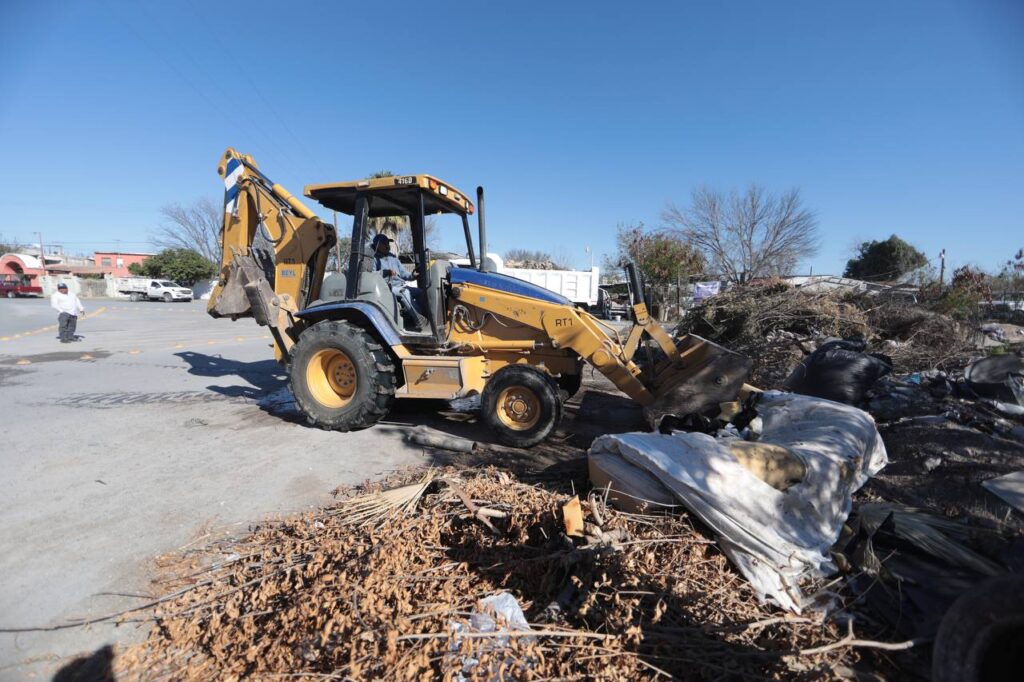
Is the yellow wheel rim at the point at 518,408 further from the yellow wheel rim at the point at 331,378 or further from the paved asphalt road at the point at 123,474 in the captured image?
the yellow wheel rim at the point at 331,378

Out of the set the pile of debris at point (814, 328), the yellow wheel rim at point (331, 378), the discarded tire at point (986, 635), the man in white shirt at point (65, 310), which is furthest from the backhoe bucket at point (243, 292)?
the man in white shirt at point (65, 310)

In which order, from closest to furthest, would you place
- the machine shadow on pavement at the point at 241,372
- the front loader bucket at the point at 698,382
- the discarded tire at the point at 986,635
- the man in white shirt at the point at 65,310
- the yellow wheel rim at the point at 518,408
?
the discarded tire at the point at 986,635 < the front loader bucket at the point at 698,382 < the yellow wheel rim at the point at 518,408 < the machine shadow on pavement at the point at 241,372 < the man in white shirt at the point at 65,310

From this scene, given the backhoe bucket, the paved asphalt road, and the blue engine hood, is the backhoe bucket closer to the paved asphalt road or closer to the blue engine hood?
the paved asphalt road

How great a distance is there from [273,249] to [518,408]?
159 inches

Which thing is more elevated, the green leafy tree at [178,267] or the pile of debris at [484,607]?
the green leafy tree at [178,267]

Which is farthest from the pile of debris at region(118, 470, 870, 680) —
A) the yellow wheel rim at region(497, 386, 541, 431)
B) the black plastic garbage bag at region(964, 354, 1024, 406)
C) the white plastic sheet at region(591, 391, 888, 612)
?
the black plastic garbage bag at region(964, 354, 1024, 406)

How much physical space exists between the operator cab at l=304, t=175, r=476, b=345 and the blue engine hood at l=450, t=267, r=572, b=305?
242 millimetres

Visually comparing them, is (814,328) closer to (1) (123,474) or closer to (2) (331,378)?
(2) (331,378)

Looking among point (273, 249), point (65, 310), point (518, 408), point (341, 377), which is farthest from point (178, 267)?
point (518, 408)

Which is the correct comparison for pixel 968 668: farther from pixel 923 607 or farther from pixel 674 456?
pixel 674 456

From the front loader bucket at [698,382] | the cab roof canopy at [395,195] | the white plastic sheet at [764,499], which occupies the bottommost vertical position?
the white plastic sheet at [764,499]

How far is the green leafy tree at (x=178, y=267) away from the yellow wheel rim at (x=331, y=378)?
4411 cm

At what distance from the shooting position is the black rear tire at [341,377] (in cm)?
511

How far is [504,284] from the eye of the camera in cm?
523
